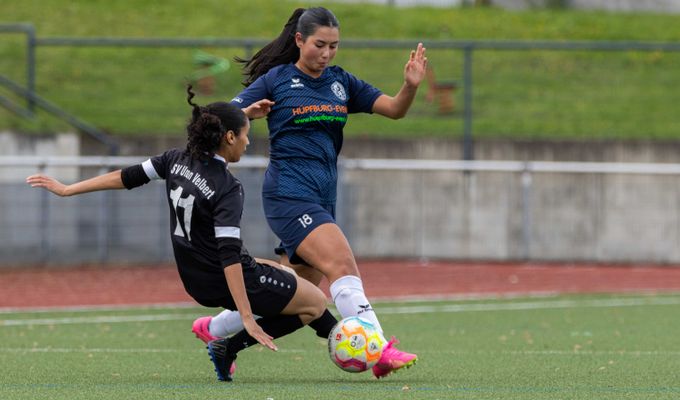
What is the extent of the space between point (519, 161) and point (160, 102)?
6.23 metres

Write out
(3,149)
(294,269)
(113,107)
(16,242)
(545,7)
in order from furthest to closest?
(545,7), (113,107), (3,149), (16,242), (294,269)

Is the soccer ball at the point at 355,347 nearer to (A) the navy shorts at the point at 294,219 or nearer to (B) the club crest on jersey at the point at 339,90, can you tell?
(A) the navy shorts at the point at 294,219

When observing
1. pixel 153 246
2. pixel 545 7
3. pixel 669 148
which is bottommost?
pixel 153 246

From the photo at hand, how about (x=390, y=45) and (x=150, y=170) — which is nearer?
(x=150, y=170)

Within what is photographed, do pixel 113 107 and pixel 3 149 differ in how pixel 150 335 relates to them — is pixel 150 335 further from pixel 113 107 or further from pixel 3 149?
pixel 113 107

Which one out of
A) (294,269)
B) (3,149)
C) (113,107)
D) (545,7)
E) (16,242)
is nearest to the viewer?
(294,269)

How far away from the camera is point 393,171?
2173 cm

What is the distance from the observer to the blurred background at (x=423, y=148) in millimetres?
20484

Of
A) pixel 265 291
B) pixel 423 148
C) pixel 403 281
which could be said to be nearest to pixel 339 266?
pixel 265 291

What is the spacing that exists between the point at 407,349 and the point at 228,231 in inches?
150

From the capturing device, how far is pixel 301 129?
825 cm

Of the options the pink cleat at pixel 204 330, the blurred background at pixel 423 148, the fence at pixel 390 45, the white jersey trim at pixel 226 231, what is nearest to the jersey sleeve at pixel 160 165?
the white jersey trim at pixel 226 231

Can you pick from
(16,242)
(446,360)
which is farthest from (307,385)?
(16,242)

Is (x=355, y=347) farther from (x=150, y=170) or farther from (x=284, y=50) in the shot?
(x=284, y=50)
